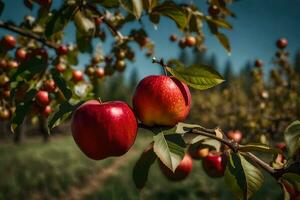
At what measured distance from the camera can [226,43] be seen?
196 centimetres

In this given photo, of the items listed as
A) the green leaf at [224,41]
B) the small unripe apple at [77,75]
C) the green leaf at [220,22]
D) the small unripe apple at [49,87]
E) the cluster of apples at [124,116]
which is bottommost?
the small unripe apple at [77,75]

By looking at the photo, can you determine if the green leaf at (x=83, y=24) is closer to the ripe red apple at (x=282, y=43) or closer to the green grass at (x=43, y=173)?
the ripe red apple at (x=282, y=43)

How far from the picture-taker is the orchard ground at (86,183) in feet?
27.6

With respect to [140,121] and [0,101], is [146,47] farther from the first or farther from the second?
[140,121]

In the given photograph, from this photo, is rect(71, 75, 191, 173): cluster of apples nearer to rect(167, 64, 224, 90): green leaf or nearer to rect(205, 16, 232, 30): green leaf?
rect(167, 64, 224, 90): green leaf

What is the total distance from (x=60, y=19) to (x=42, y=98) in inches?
15.7

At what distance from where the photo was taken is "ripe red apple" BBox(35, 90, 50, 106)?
5.49ft

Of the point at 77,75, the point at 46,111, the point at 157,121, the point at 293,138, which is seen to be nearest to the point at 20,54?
the point at 77,75

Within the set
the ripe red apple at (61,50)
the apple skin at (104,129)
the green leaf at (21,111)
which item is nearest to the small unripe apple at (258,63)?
the ripe red apple at (61,50)

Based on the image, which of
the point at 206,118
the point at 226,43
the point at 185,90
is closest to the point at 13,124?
the point at 185,90

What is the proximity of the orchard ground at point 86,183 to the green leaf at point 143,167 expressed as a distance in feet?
17.3

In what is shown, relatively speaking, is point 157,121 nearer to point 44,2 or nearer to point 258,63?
point 44,2

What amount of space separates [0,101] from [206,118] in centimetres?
789

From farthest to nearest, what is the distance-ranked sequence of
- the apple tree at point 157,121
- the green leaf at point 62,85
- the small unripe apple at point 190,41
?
the small unripe apple at point 190,41
the green leaf at point 62,85
the apple tree at point 157,121
